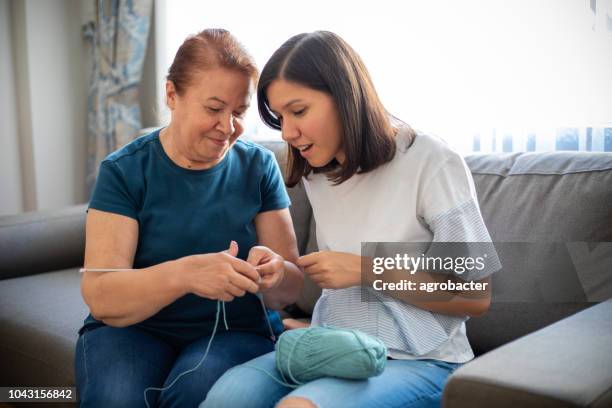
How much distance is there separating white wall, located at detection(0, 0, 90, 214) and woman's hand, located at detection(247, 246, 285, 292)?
8.22ft

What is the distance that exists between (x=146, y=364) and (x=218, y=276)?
27cm

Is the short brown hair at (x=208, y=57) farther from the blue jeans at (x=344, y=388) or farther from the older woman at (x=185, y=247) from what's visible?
the blue jeans at (x=344, y=388)

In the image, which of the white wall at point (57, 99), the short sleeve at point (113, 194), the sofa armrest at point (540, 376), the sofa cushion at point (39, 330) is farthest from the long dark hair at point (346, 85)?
the white wall at point (57, 99)

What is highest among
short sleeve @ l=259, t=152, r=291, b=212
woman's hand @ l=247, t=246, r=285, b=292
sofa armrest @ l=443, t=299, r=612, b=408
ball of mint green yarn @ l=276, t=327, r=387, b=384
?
short sleeve @ l=259, t=152, r=291, b=212

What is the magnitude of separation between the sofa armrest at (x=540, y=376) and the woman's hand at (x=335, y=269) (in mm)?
336

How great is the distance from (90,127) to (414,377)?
2740 millimetres

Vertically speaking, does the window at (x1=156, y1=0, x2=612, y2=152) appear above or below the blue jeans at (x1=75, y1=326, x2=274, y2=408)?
above

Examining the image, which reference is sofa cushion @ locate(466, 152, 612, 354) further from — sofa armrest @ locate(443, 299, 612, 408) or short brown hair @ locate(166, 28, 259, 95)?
short brown hair @ locate(166, 28, 259, 95)

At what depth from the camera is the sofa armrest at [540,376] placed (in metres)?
1.01

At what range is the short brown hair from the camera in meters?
1.51

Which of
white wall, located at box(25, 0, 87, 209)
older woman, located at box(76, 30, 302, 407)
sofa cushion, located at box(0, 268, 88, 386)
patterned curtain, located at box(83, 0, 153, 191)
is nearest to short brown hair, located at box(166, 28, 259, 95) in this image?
older woman, located at box(76, 30, 302, 407)

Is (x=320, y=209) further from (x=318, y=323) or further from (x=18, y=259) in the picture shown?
(x=18, y=259)

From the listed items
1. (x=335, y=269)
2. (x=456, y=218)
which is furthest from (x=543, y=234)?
(x=335, y=269)

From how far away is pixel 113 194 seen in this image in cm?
151
